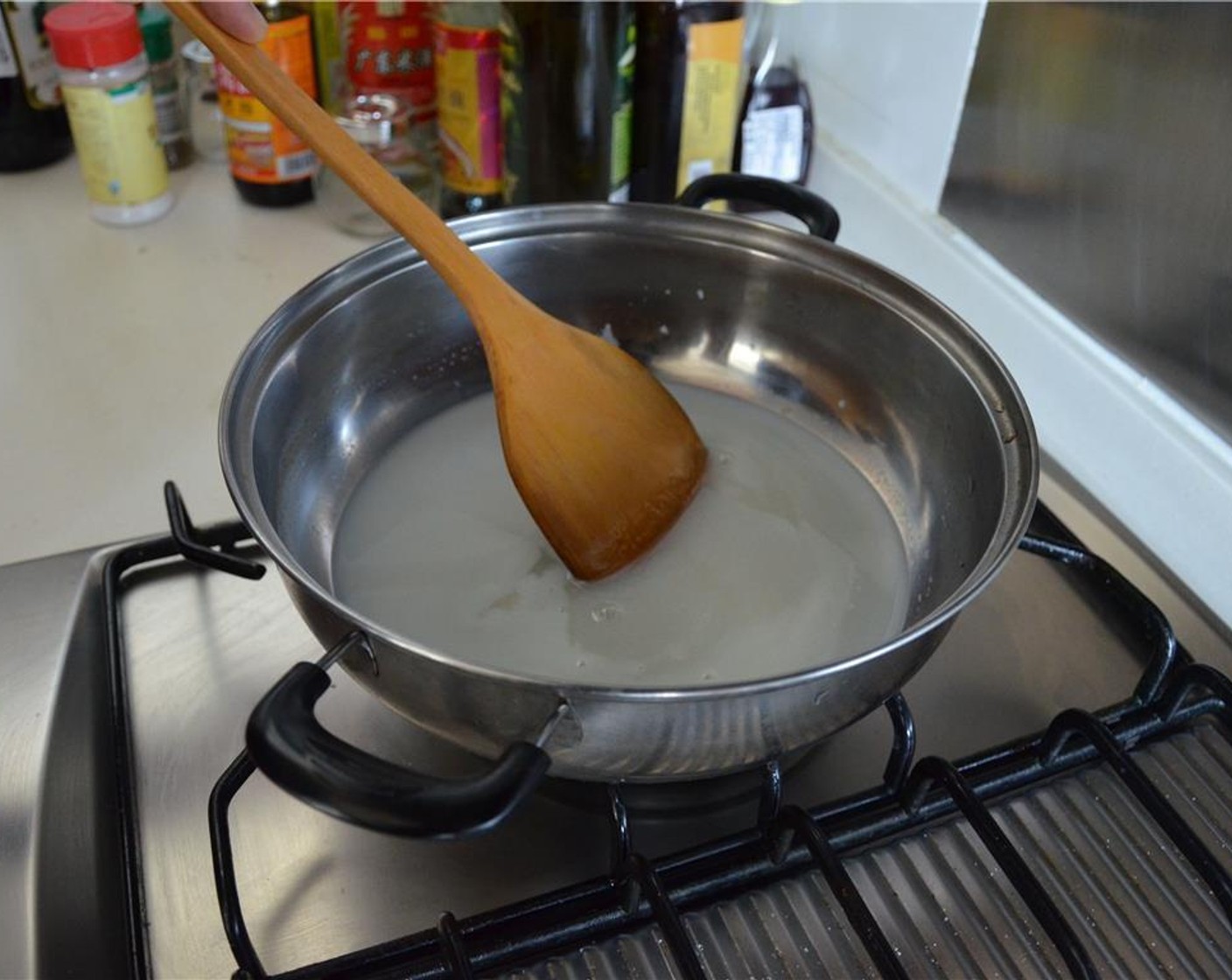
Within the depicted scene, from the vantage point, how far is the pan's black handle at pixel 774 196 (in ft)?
2.19

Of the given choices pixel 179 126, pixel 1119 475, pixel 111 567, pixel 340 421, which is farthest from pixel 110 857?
pixel 179 126

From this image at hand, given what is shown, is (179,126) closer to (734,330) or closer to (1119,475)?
(734,330)

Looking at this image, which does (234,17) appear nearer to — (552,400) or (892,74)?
(552,400)

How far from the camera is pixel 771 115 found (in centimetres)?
90

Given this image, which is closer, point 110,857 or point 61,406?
point 110,857

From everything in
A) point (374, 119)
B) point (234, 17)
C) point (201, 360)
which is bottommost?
point (201, 360)

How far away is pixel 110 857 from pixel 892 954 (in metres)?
0.33

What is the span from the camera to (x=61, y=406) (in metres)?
0.74

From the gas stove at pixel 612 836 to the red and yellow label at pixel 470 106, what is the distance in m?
0.41

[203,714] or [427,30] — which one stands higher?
[427,30]

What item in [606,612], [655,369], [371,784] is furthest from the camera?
[655,369]

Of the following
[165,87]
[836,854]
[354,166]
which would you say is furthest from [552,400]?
[165,87]

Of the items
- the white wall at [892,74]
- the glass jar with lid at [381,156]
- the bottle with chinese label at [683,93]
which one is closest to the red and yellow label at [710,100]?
the bottle with chinese label at [683,93]

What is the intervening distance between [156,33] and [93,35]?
0.45 feet
